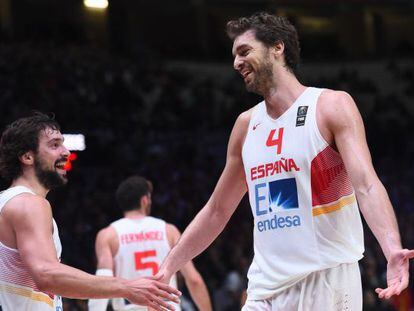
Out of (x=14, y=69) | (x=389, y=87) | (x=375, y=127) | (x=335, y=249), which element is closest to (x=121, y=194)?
(x=335, y=249)

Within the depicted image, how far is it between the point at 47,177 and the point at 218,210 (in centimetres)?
95

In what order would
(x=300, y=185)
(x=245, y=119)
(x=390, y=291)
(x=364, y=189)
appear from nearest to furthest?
(x=390, y=291) → (x=364, y=189) → (x=300, y=185) → (x=245, y=119)

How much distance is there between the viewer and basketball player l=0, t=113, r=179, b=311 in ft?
14.5

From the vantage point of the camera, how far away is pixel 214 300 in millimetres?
14000

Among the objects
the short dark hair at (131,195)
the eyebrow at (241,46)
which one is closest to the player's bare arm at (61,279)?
the eyebrow at (241,46)

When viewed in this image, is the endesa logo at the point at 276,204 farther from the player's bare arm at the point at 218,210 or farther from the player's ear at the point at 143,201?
the player's ear at the point at 143,201

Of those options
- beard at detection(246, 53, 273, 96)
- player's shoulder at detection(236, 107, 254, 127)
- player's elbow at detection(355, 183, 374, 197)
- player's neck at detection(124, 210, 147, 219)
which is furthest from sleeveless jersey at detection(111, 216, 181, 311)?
player's elbow at detection(355, 183, 374, 197)

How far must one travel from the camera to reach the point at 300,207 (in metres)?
4.50

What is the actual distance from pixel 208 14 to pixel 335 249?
82.1 ft

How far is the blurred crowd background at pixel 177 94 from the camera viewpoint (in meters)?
15.9

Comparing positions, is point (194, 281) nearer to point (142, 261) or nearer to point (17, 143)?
point (142, 261)

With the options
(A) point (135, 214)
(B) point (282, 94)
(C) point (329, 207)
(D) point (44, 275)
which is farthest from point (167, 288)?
(A) point (135, 214)

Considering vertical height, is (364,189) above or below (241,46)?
below

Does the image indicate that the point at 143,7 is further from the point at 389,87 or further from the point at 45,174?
the point at 45,174
